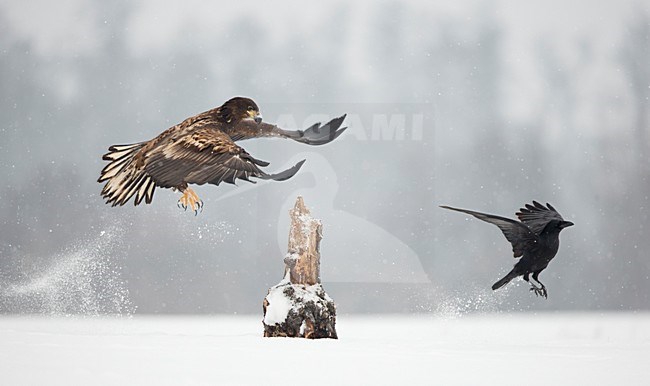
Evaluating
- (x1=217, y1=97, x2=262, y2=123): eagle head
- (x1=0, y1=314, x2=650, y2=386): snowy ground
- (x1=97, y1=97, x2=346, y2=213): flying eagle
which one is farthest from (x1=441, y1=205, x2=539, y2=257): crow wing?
(x1=217, y1=97, x2=262, y2=123): eagle head

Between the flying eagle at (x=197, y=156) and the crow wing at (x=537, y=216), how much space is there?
1.82 metres

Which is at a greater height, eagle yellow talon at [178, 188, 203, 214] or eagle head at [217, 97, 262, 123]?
eagle head at [217, 97, 262, 123]

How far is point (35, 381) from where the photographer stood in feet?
15.0

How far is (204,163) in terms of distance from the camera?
4.55m

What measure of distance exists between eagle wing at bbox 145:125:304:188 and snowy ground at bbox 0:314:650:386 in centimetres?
120

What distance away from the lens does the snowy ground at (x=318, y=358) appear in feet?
15.6

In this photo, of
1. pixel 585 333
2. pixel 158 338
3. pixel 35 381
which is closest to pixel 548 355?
pixel 585 333

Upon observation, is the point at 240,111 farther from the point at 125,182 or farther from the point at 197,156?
the point at 125,182

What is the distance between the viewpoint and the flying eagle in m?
4.52

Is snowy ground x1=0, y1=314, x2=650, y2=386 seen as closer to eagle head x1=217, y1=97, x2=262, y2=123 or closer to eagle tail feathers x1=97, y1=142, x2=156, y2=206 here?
eagle tail feathers x1=97, y1=142, x2=156, y2=206

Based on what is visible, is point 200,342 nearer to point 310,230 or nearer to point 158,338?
point 158,338

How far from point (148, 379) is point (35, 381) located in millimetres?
646

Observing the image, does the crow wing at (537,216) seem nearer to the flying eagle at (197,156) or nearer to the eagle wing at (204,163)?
the flying eagle at (197,156)

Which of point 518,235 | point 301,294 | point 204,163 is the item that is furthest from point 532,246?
point 204,163
